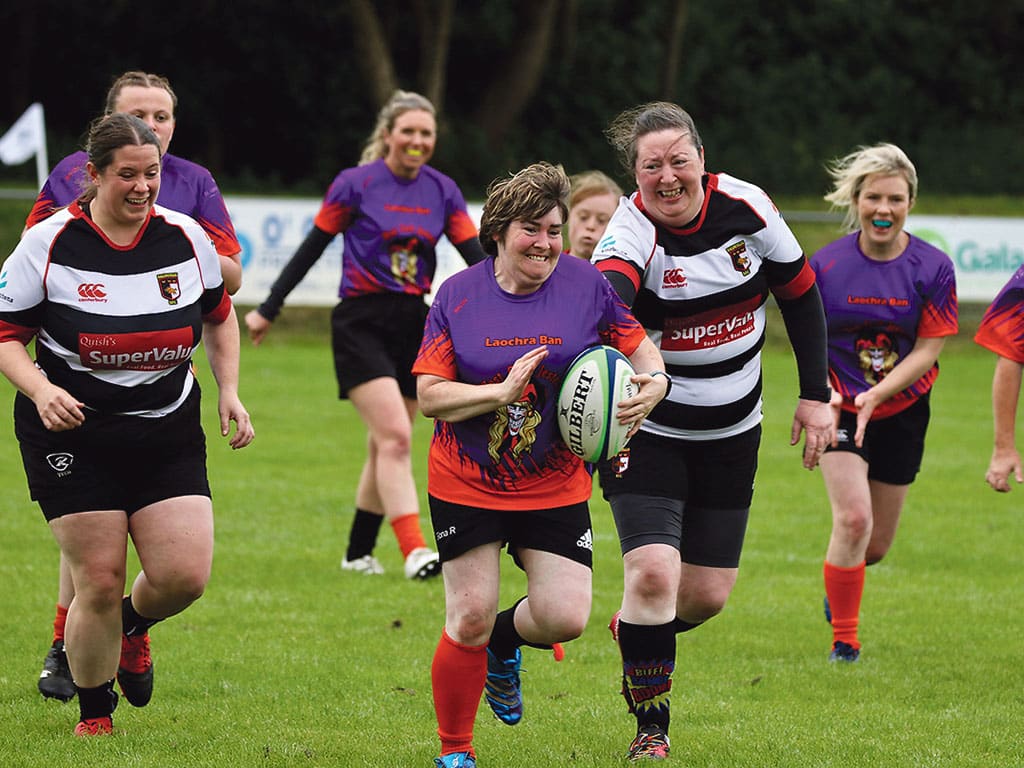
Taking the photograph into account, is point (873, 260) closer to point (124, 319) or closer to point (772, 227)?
point (772, 227)

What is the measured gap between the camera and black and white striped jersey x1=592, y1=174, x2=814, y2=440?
5.40 meters

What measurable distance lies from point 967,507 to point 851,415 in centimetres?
474

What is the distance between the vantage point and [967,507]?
1134 centimetres

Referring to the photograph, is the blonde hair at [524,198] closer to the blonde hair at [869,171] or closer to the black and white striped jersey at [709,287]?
the black and white striped jersey at [709,287]

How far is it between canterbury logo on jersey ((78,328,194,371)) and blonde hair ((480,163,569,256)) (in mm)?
1096

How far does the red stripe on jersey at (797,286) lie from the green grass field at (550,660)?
A: 5.35 feet

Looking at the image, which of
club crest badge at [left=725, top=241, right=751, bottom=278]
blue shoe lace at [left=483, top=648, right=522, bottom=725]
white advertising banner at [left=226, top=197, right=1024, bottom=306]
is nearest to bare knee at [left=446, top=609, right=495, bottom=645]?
blue shoe lace at [left=483, top=648, right=522, bottom=725]

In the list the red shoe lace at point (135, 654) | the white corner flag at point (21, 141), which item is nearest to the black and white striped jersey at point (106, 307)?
the red shoe lace at point (135, 654)

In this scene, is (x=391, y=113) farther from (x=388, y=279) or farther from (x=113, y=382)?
(x=113, y=382)

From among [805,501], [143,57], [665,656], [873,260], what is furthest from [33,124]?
[665,656]

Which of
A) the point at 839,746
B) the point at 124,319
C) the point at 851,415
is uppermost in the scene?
the point at 124,319

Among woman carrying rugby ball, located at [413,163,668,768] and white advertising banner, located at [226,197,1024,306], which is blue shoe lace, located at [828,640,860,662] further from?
white advertising banner, located at [226,197,1024,306]

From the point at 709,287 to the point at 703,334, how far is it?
0.66 feet

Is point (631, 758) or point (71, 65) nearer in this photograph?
point (631, 758)
